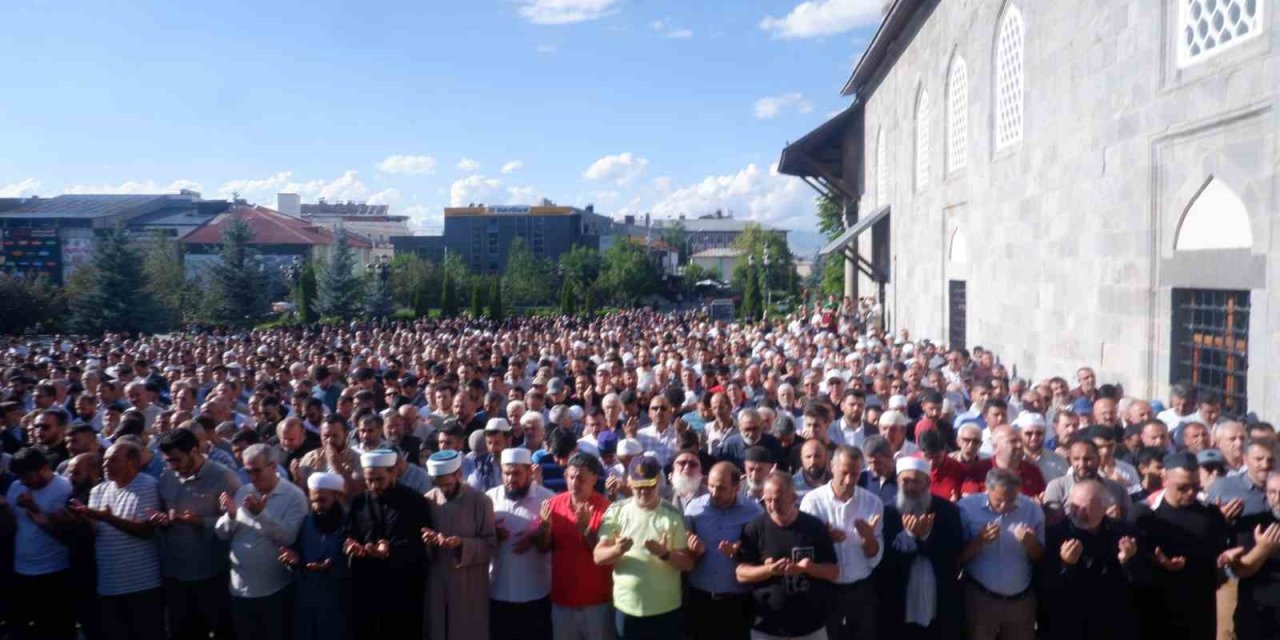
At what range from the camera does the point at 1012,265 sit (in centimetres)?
1383

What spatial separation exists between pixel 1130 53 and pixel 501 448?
27.9ft

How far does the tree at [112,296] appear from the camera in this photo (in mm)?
32219

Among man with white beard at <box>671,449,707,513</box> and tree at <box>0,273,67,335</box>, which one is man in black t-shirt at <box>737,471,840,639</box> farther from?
tree at <box>0,273,67,335</box>

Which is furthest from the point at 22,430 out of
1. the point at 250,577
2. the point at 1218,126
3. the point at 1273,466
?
the point at 1218,126

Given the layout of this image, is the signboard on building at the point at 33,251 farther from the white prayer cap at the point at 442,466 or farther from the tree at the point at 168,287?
the white prayer cap at the point at 442,466

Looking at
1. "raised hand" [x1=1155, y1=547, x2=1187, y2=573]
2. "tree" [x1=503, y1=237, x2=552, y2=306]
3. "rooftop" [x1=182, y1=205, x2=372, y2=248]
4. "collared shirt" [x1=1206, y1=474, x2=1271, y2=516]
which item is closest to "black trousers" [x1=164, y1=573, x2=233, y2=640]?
"raised hand" [x1=1155, y1=547, x2=1187, y2=573]

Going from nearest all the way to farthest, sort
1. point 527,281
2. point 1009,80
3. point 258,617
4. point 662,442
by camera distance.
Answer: point 258,617 → point 662,442 → point 1009,80 → point 527,281

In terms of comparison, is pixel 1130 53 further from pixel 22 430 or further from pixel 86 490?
pixel 22 430

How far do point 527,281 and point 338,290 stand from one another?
1841 centimetres

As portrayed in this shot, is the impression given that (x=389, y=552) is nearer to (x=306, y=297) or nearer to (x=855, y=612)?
(x=855, y=612)

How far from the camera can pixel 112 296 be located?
1277 inches

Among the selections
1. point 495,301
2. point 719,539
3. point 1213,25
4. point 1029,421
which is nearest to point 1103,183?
point 1213,25

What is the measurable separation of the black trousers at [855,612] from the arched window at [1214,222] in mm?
5692

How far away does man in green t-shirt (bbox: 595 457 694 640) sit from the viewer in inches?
183
